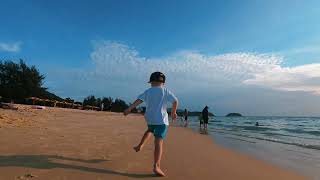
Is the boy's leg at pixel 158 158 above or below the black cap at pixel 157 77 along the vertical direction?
below

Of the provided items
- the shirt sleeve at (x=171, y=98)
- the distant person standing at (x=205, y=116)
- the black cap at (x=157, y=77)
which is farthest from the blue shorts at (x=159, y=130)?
the distant person standing at (x=205, y=116)

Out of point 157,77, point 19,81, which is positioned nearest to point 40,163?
point 157,77

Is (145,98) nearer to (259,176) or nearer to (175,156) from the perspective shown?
(175,156)

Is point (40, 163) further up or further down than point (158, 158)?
further down

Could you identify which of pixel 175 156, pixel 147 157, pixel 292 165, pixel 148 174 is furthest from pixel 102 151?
pixel 292 165

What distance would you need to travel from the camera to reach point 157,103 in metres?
5.79

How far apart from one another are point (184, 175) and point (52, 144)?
3216 mm

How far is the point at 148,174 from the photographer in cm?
530

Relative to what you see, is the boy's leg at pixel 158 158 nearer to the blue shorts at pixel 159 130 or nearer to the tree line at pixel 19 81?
the blue shorts at pixel 159 130

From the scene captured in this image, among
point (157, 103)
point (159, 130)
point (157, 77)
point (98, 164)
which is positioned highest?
point (157, 77)

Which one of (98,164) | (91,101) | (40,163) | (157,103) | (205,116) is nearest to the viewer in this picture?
(40,163)

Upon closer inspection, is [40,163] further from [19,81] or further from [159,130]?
[19,81]

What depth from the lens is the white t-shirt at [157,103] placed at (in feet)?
18.9

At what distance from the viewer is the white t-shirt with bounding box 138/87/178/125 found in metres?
5.75
